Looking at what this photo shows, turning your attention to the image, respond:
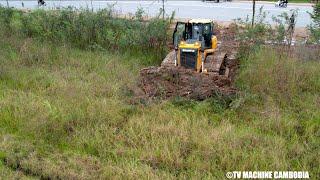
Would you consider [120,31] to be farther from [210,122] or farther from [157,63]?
[210,122]

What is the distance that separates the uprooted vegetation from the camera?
196 inches

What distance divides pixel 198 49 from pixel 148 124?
326 centimetres

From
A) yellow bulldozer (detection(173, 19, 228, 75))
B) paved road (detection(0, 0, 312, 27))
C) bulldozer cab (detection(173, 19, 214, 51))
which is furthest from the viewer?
paved road (detection(0, 0, 312, 27))

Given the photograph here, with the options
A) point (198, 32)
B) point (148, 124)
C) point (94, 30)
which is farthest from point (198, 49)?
point (94, 30)

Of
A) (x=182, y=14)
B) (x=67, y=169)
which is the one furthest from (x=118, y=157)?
(x=182, y=14)

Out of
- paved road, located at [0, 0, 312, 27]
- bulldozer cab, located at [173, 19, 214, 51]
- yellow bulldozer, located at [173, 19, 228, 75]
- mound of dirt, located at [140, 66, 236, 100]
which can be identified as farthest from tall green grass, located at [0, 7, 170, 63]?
paved road, located at [0, 0, 312, 27]

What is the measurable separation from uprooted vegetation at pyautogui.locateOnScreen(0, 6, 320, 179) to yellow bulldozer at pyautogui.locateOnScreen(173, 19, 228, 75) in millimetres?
748

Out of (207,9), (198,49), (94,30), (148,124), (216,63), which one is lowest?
(148,124)

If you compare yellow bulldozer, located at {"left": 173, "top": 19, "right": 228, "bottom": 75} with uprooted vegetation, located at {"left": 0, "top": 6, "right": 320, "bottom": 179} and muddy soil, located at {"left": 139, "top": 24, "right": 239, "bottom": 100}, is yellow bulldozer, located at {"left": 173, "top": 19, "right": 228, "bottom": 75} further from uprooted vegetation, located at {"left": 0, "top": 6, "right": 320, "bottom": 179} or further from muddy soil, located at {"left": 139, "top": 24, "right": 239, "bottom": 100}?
uprooted vegetation, located at {"left": 0, "top": 6, "right": 320, "bottom": 179}

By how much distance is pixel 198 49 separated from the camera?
865 cm

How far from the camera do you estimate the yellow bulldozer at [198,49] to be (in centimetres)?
874

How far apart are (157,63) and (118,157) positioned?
5110 millimetres

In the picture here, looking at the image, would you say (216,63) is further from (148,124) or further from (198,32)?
(148,124)

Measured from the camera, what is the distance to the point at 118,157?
5.29 metres
